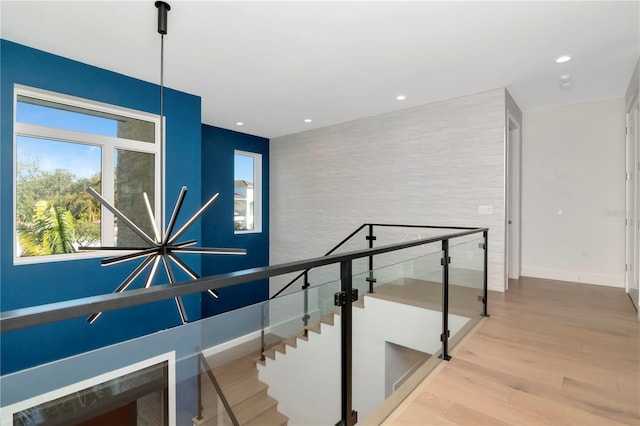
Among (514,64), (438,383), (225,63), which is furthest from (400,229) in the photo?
(225,63)

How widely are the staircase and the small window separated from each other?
186 inches

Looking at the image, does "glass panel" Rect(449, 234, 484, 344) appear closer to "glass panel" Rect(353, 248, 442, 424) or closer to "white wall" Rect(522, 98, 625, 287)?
"glass panel" Rect(353, 248, 442, 424)

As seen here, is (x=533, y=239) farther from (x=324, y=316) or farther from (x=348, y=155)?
(x=324, y=316)

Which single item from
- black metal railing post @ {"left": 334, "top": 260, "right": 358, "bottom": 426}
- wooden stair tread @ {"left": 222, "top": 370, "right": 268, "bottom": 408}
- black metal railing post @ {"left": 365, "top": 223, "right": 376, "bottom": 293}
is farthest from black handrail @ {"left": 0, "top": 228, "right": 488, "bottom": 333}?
black metal railing post @ {"left": 365, "top": 223, "right": 376, "bottom": 293}

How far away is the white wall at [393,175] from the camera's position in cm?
411

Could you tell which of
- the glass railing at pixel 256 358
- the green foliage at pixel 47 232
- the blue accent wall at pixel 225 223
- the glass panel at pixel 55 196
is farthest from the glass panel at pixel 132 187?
the blue accent wall at pixel 225 223

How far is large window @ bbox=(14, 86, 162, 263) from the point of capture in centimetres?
304

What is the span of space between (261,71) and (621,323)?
4609mm

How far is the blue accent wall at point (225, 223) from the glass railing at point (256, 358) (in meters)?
3.14

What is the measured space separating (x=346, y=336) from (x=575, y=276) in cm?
491

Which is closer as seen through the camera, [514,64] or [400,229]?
[514,64]

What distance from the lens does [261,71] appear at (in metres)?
3.53

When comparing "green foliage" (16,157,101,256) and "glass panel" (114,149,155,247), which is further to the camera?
"glass panel" (114,149,155,247)

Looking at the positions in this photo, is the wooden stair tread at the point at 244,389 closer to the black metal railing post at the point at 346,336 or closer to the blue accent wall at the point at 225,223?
the black metal railing post at the point at 346,336
